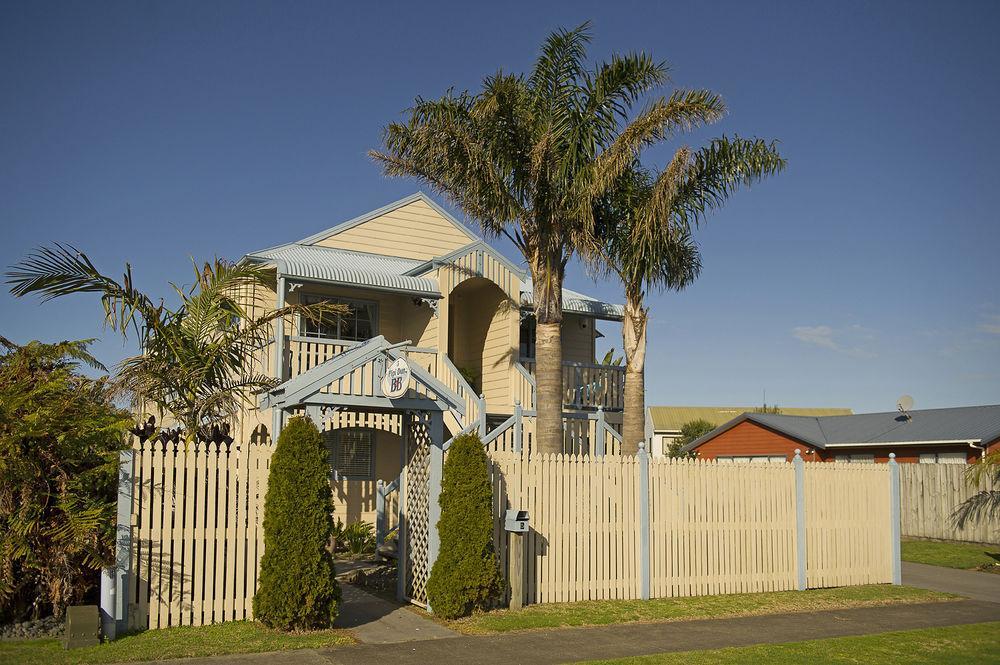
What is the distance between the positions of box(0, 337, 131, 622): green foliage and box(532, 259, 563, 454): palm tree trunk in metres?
7.86

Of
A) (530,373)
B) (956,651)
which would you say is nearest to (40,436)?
(956,651)

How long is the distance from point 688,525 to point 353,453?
922cm

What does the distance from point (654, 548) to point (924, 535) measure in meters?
14.8

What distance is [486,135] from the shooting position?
16.8 m

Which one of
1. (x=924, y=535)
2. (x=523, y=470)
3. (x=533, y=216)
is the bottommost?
(x=924, y=535)

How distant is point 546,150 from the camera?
16609 mm

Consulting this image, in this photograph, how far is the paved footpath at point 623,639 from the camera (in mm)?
9906

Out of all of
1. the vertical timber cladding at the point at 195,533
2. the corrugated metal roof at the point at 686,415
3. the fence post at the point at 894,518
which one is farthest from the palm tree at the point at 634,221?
the corrugated metal roof at the point at 686,415

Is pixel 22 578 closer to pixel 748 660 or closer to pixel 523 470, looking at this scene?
pixel 523 470

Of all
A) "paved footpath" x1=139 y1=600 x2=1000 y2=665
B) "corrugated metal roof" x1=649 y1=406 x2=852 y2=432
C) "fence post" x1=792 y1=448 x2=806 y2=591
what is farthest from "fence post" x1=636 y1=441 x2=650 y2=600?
"corrugated metal roof" x1=649 y1=406 x2=852 y2=432

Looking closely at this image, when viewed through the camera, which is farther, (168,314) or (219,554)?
(168,314)

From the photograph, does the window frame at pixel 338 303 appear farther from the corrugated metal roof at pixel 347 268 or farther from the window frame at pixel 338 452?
the window frame at pixel 338 452

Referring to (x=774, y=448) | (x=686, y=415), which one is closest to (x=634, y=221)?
(x=774, y=448)

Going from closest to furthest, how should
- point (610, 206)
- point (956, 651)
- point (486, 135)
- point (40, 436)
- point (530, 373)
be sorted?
1. point (40, 436)
2. point (956, 651)
3. point (486, 135)
4. point (610, 206)
5. point (530, 373)
